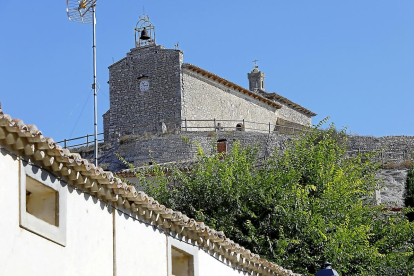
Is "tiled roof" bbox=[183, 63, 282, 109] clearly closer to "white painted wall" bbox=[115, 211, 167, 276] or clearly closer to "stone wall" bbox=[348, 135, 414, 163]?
"stone wall" bbox=[348, 135, 414, 163]

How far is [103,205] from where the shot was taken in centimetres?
1209

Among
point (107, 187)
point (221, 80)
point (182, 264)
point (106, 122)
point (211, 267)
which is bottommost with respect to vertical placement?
point (211, 267)

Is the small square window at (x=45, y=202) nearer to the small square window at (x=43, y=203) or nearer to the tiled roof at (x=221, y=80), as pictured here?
the small square window at (x=43, y=203)

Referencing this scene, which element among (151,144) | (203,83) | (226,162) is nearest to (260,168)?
(226,162)

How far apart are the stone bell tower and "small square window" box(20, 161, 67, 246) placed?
49.8 m

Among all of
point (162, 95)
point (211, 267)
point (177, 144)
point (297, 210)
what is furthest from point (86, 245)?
point (162, 95)

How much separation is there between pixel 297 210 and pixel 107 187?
30.8 feet

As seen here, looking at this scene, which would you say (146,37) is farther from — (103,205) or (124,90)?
(103,205)

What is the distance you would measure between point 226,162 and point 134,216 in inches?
375

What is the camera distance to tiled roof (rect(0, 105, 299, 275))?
1003cm

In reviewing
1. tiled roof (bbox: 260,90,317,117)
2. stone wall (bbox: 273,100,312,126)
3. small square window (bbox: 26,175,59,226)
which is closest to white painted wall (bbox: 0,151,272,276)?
small square window (bbox: 26,175,59,226)

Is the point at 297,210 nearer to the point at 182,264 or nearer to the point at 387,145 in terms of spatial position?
the point at 182,264

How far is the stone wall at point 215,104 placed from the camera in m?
44.9

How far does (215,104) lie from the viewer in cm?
4666
